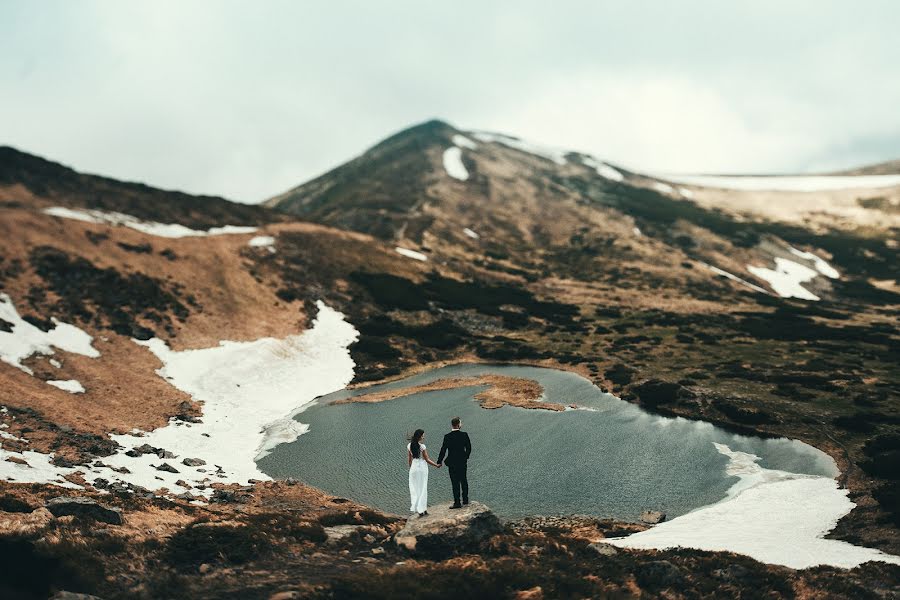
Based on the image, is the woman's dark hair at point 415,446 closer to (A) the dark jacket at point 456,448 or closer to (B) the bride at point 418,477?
(B) the bride at point 418,477

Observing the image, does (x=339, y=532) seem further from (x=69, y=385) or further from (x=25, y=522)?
(x=69, y=385)

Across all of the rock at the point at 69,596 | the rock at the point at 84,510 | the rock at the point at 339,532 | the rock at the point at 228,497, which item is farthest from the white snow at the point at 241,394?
the rock at the point at 69,596

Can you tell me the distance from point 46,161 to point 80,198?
15.6 metres

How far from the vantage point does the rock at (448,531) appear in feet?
57.0

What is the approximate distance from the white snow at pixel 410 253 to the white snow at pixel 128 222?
31.6m

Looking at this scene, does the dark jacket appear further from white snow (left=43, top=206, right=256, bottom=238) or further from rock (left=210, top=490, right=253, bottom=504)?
white snow (left=43, top=206, right=256, bottom=238)

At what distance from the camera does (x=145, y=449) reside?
110ft

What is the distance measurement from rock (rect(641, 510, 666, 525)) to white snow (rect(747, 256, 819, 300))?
116 m

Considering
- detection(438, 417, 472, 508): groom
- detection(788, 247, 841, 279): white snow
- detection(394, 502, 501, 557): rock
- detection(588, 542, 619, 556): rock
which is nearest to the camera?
detection(394, 502, 501, 557): rock

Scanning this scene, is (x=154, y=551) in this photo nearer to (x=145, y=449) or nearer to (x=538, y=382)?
(x=145, y=449)

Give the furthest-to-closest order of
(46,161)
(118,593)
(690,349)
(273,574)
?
(46,161) → (690,349) → (273,574) → (118,593)

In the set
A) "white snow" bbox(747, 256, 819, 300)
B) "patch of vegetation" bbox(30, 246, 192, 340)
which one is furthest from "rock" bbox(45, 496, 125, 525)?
"white snow" bbox(747, 256, 819, 300)

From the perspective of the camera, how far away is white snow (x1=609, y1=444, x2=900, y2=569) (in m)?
19.8

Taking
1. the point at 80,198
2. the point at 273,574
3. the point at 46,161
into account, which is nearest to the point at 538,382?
the point at 273,574
